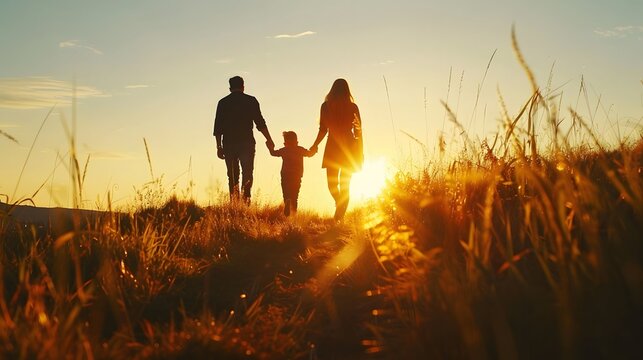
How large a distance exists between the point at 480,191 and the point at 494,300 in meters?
2.00

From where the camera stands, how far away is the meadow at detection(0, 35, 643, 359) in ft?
7.60

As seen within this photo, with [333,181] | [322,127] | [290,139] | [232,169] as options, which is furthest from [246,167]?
[333,181]

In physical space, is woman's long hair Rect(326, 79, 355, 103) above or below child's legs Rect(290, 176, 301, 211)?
above

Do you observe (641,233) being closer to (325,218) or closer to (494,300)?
(494,300)

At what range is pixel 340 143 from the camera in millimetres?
10109

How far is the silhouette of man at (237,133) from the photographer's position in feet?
38.2

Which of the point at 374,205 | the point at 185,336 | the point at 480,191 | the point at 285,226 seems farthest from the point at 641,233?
the point at 285,226

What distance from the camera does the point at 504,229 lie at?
3.70 metres

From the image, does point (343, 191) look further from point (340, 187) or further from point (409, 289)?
point (409, 289)

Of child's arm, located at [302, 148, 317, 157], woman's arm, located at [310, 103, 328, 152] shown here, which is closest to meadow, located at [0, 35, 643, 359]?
woman's arm, located at [310, 103, 328, 152]

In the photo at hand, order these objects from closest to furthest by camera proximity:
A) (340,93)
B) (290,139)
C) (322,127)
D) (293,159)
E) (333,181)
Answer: (340,93) < (333,181) < (322,127) < (293,159) < (290,139)

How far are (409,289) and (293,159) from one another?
8.94 metres

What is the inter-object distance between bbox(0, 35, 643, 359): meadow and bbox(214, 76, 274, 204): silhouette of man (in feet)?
20.9

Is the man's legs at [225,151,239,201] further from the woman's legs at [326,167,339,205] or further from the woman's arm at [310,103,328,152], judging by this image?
the woman's legs at [326,167,339,205]
